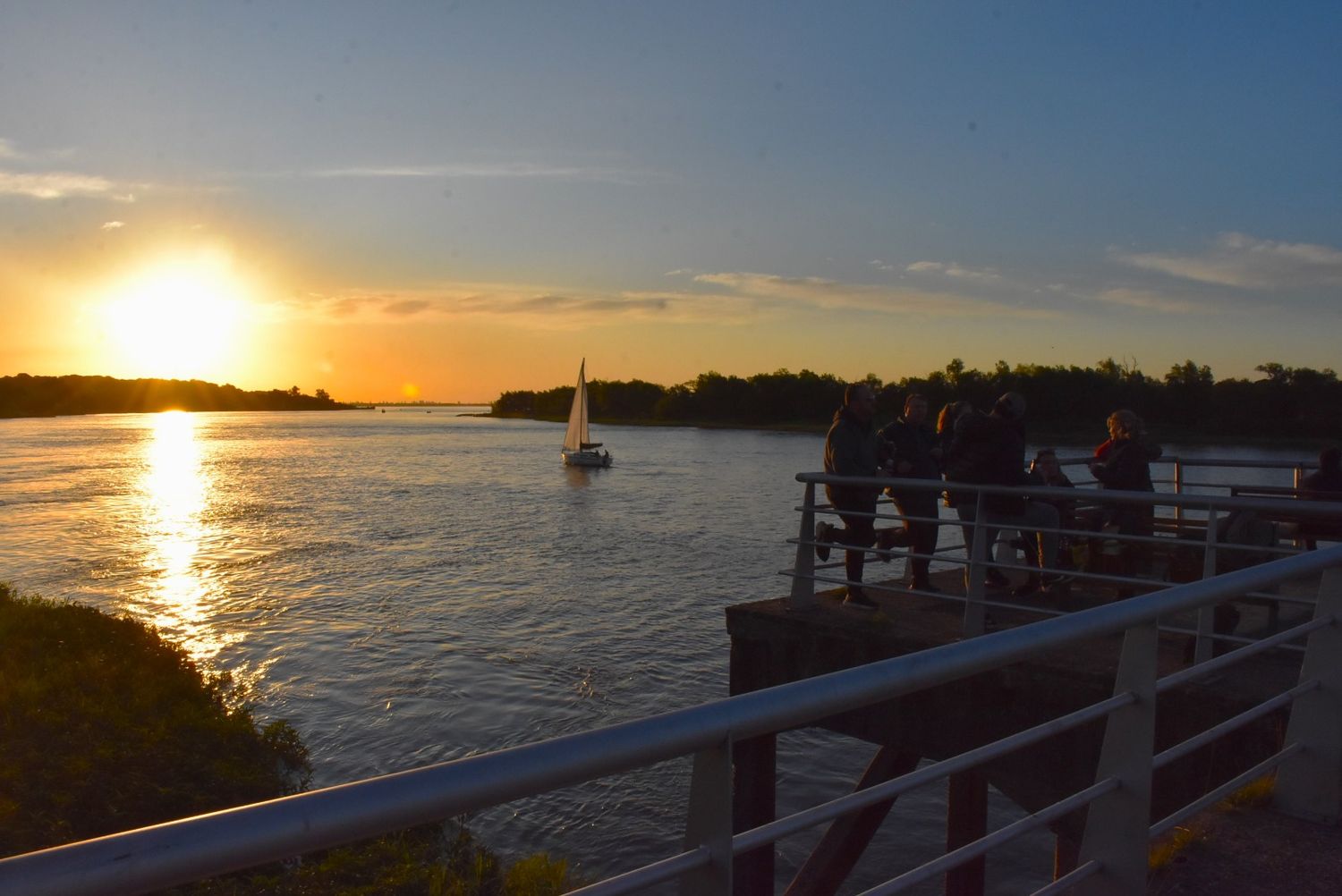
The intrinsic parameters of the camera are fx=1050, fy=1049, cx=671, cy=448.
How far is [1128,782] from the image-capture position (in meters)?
3.06

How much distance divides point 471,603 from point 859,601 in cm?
1930

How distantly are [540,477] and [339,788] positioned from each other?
69.9 m

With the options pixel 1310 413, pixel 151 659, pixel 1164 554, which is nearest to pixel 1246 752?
pixel 1164 554

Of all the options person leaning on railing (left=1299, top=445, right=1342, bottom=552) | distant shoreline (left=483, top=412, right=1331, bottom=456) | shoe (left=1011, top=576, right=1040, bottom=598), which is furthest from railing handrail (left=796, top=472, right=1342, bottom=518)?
distant shoreline (left=483, top=412, right=1331, bottom=456)

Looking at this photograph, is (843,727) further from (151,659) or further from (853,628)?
(151,659)

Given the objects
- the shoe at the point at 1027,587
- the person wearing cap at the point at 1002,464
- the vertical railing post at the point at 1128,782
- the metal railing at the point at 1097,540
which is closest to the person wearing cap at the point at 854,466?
the metal railing at the point at 1097,540

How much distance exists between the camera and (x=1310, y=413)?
58969 mm

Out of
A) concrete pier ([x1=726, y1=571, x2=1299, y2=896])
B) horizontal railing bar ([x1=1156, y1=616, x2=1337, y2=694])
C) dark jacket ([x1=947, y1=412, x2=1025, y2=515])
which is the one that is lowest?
concrete pier ([x1=726, y1=571, x2=1299, y2=896])

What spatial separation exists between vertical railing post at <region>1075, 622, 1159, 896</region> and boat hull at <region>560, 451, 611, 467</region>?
7277 cm

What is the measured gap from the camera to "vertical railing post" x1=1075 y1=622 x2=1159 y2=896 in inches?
118

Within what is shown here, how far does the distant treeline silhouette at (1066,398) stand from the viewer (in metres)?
62.3

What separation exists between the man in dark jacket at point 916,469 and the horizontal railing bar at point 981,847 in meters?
5.68

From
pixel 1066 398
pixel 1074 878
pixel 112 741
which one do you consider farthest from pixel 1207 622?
pixel 1066 398

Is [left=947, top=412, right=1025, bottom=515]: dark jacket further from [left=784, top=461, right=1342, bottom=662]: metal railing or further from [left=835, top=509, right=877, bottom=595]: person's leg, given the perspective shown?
[left=835, top=509, right=877, bottom=595]: person's leg
